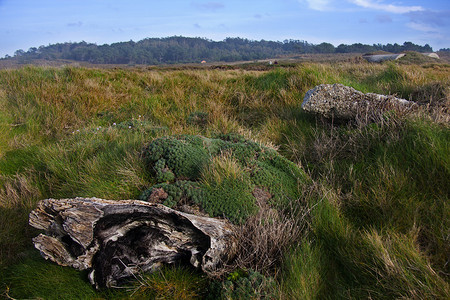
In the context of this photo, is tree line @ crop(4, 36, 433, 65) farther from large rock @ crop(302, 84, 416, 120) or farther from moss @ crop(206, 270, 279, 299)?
moss @ crop(206, 270, 279, 299)

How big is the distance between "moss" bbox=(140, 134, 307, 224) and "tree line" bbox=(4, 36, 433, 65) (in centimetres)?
11007

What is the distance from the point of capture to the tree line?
114 meters

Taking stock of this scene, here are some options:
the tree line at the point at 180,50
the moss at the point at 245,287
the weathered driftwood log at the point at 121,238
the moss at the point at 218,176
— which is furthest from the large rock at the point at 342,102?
the tree line at the point at 180,50

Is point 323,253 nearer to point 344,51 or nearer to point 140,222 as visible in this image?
point 140,222

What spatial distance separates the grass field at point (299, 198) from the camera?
2.08m

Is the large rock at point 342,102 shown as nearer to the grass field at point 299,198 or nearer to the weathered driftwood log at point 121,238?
the grass field at point 299,198

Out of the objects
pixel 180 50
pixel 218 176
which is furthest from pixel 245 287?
pixel 180 50

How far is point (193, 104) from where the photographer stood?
6.58 metres

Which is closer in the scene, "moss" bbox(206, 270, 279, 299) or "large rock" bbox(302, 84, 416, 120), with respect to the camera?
"moss" bbox(206, 270, 279, 299)

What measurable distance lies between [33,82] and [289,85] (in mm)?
6553

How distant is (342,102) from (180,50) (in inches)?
5978

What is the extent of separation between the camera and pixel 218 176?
Result: 2.80 meters

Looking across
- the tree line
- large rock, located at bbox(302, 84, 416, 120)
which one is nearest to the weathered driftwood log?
large rock, located at bbox(302, 84, 416, 120)

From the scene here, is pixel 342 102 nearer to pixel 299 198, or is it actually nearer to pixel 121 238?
pixel 299 198
